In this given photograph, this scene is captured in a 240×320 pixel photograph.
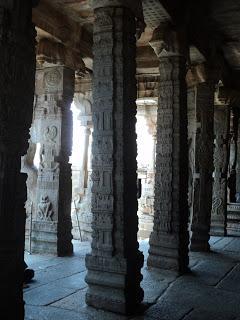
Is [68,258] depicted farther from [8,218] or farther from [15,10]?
[15,10]

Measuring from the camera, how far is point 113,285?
15.6 feet

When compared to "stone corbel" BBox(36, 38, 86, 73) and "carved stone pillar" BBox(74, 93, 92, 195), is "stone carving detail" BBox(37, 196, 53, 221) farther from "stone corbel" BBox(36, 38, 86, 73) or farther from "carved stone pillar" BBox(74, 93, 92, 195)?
"carved stone pillar" BBox(74, 93, 92, 195)

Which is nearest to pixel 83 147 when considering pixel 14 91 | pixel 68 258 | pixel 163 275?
pixel 68 258

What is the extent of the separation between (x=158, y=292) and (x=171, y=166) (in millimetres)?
2178

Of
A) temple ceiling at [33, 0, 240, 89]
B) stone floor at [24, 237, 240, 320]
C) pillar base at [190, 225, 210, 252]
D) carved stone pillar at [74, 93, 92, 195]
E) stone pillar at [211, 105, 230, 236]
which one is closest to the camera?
stone floor at [24, 237, 240, 320]

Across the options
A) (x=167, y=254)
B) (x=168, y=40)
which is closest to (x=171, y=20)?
(x=168, y=40)

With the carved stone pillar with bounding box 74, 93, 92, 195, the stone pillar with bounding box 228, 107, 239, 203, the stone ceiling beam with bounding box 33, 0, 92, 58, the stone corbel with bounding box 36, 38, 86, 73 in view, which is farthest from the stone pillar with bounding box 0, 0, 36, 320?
the stone pillar with bounding box 228, 107, 239, 203

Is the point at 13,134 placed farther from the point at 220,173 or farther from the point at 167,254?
the point at 220,173

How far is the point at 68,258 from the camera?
25.7ft

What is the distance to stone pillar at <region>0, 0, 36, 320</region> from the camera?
2.86m

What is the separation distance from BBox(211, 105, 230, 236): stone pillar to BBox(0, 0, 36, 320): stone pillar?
30.1 feet

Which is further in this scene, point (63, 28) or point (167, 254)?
point (63, 28)

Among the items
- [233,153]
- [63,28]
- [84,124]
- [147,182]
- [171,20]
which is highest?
[63,28]

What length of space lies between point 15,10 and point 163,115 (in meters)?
4.31
